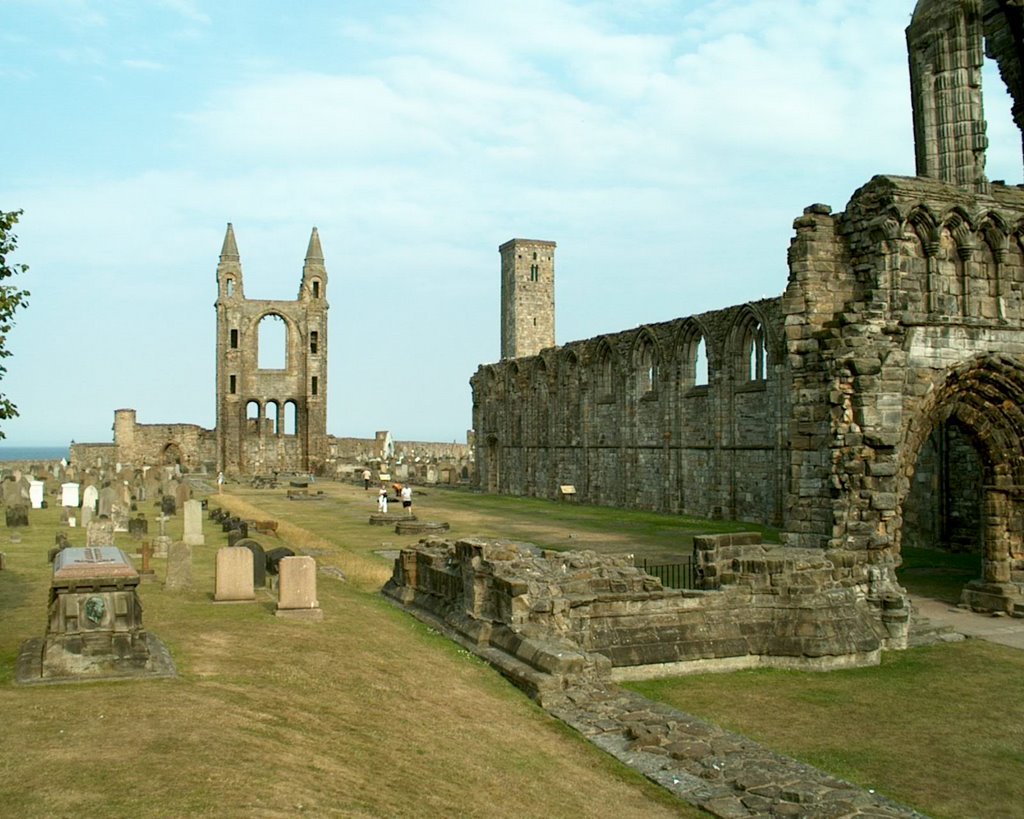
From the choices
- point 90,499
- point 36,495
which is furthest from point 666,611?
point 36,495

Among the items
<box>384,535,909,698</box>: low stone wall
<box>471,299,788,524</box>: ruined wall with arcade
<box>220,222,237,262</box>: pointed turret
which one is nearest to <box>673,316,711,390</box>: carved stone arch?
<box>471,299,788,524</box>: ruined wall with arcade

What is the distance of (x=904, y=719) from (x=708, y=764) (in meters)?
3.11

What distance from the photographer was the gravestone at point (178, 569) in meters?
14.5

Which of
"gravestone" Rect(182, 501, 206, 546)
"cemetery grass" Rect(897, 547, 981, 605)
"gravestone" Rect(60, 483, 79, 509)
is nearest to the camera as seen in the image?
"cemetery grass" Rect(897, 547, 981, 605)

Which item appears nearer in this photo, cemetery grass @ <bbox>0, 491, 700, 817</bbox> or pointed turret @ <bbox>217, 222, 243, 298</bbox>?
cemetery grass @ <bbox>0, 491, 700, 817</bbox>

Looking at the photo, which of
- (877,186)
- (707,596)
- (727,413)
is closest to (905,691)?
(707,596)

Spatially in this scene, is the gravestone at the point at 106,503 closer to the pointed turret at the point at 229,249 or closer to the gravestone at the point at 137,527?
the gravestone at the point at 137,527

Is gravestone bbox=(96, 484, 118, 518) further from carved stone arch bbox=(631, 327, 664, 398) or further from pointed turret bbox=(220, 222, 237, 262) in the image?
pointed turret bbox=(220, 222, 237, 262)

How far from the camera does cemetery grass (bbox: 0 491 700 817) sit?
5785 mm

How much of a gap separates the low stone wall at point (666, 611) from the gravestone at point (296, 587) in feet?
6.24

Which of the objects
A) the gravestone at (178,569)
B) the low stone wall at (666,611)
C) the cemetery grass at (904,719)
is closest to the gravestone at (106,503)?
the gravestone at (178,569)

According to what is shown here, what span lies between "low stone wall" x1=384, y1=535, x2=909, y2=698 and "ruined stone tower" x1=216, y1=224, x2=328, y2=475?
50.6m

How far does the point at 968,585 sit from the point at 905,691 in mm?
6402

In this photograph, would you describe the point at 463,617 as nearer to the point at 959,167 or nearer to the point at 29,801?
the point at 29,801
